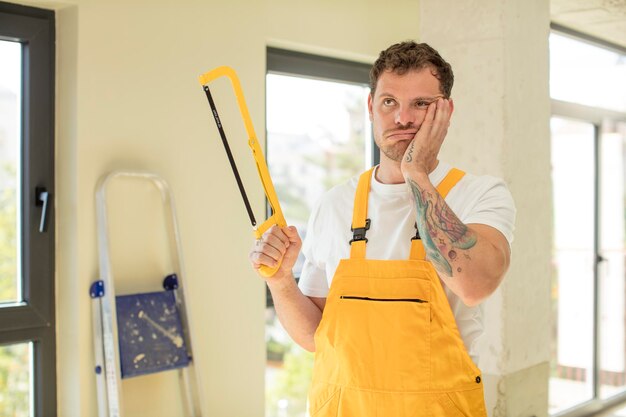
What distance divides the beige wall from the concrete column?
692 millimetres

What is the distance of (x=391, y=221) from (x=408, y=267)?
5.9 inches

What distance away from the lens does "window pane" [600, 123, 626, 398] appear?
564 cm

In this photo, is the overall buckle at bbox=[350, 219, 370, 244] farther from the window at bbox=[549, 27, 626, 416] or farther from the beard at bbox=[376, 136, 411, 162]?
the window at bbox=[549, 27, 626, 416]

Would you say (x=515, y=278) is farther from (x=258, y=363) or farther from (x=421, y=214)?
(x=421, y=214)

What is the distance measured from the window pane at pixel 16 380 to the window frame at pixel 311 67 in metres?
1.19

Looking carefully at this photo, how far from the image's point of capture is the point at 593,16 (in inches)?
186

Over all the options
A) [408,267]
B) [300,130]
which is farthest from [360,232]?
[300,130]

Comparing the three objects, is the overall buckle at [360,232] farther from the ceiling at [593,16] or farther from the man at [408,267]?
the ceiling at [593,16]

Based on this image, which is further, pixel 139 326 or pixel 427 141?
pixel 139 326

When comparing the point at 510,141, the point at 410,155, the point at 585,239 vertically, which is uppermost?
the point at 510,141

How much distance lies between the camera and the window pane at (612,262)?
5637 millimetres

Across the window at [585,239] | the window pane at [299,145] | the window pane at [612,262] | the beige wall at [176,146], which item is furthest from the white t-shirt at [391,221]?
the window pane at [612,262]

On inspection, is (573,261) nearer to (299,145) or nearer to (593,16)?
(593,16)

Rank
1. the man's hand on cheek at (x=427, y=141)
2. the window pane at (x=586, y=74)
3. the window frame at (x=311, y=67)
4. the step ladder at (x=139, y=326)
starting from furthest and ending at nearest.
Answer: the window pane at (x=586, y=74)
the window frame at (x=311, y=67)
the step ladder at (x=139, y=326)
the man's hand on cheek at (x=427, y=141)
